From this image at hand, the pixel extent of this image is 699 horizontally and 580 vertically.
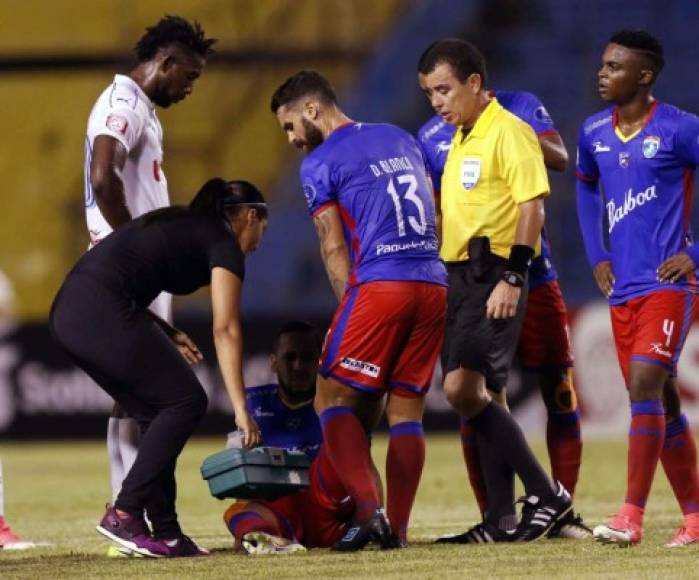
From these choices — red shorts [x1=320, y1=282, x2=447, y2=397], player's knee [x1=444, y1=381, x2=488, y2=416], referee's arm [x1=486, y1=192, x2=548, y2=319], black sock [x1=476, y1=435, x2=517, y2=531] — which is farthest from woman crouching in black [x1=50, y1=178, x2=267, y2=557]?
black sock [x1=476, y1=435, x2=517, y2=531]

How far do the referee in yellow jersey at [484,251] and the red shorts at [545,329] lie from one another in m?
0.50

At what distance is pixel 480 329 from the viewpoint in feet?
21.2

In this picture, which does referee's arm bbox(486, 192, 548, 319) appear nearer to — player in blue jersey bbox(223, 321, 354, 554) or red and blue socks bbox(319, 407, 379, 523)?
red and blue socks bbox(319, 407, 379, 523)

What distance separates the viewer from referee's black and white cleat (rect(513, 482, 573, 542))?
21.1 ft

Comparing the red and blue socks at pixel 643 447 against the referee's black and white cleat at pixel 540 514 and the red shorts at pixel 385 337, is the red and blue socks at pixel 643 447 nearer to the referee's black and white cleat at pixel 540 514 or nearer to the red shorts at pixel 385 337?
the referee's black and white cleat at pixel 540 514

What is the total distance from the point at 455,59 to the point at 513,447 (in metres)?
1.53

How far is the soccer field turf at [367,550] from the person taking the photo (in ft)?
18.1

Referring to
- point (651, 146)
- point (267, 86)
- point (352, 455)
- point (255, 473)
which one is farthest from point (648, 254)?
point (267, 86)

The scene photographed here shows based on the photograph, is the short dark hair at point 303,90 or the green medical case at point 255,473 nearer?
the green medical case at point 255,473

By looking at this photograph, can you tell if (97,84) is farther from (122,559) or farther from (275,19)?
(122,559)

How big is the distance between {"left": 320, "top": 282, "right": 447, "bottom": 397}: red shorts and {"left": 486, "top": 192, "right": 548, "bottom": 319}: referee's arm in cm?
21

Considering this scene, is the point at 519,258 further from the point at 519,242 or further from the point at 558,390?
the point at 558,390

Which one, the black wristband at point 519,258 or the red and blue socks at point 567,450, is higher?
the black wristband at point 519,258

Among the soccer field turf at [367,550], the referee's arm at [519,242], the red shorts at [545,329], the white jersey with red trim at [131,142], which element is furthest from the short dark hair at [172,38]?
the soccer field turf at [367,550]
